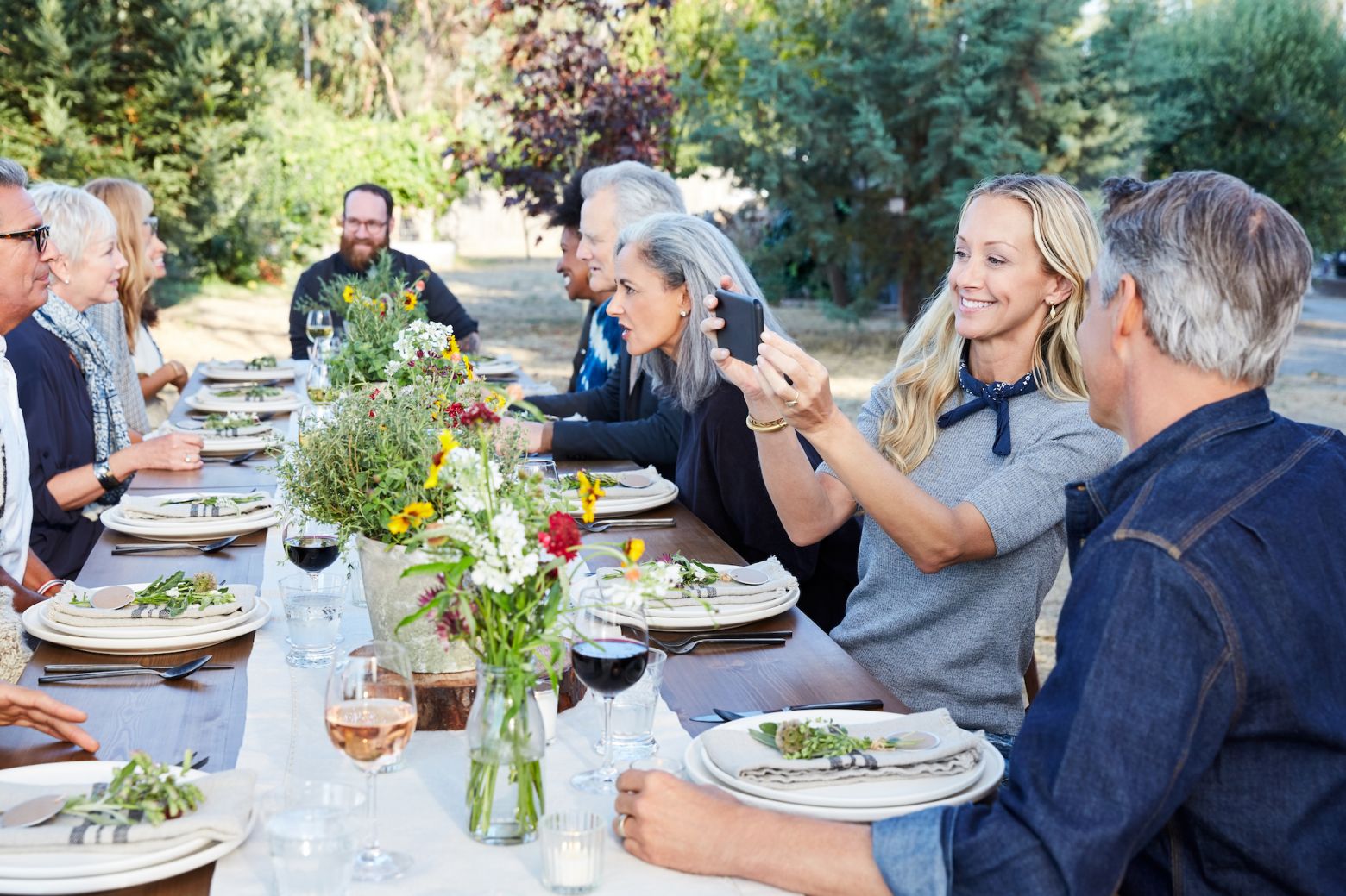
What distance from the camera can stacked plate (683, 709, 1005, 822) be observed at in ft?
5.29

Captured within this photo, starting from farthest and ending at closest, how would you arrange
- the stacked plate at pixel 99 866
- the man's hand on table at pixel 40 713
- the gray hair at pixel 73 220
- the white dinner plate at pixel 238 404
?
the white dinner plate at pixel 238 404 < the gray hair at pixel 73 220 < the man's hand on table at pixel 40 713 < the stacked plate at pixel 99 866

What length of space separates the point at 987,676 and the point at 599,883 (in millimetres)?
1382

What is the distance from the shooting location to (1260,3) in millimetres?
16734

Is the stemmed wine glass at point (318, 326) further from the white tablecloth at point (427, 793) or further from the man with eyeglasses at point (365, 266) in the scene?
the white tablecloth at point (427, 793)

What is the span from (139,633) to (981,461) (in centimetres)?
163

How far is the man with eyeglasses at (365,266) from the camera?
7078 millimetres

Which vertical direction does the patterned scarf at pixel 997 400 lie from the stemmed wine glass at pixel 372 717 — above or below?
above

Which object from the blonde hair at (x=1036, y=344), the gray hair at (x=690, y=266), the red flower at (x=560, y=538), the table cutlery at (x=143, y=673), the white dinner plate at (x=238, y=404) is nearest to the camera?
the red flower at (x=560, y=538)

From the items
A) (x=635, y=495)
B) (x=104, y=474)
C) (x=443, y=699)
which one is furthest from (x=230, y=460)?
(x=443, y=699)

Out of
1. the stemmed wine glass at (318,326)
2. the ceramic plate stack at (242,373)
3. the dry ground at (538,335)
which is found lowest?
the dry ground at (538,335)

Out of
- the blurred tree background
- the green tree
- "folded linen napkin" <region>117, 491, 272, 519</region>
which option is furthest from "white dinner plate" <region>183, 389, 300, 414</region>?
the green tree

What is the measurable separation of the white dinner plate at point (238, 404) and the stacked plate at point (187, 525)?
69.4 inches

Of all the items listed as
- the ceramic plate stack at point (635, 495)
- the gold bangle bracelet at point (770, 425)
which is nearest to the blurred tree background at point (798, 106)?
the ceramic plate stack at point (635, 495)

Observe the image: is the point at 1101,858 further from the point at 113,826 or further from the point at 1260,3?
the point at 1260,3
